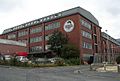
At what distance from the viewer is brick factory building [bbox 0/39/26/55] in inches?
2645

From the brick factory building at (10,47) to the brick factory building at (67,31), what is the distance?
395 centimetres

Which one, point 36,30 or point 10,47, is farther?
point 36,30

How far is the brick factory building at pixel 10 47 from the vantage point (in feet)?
220

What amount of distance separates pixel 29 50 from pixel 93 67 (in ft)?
158

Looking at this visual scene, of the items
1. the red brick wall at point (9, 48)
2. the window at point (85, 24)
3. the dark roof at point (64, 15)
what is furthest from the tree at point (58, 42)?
the red brick wall at point (9, 48)

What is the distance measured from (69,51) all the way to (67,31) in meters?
9.37

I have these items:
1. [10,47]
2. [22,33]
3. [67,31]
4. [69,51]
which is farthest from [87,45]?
[22,33]

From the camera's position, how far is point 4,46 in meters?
68.1

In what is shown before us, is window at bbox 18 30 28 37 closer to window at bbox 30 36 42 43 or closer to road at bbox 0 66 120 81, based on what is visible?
window at bbox 30 36 42 43

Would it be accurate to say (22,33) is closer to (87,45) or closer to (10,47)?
(10,47)

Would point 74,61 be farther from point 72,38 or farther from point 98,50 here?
point 98,50

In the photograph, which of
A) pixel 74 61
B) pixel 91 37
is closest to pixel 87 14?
pixel 91 37

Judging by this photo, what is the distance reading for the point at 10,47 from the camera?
7019 cm

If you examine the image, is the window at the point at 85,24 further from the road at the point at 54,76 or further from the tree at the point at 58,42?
the road at the point at 54,76
